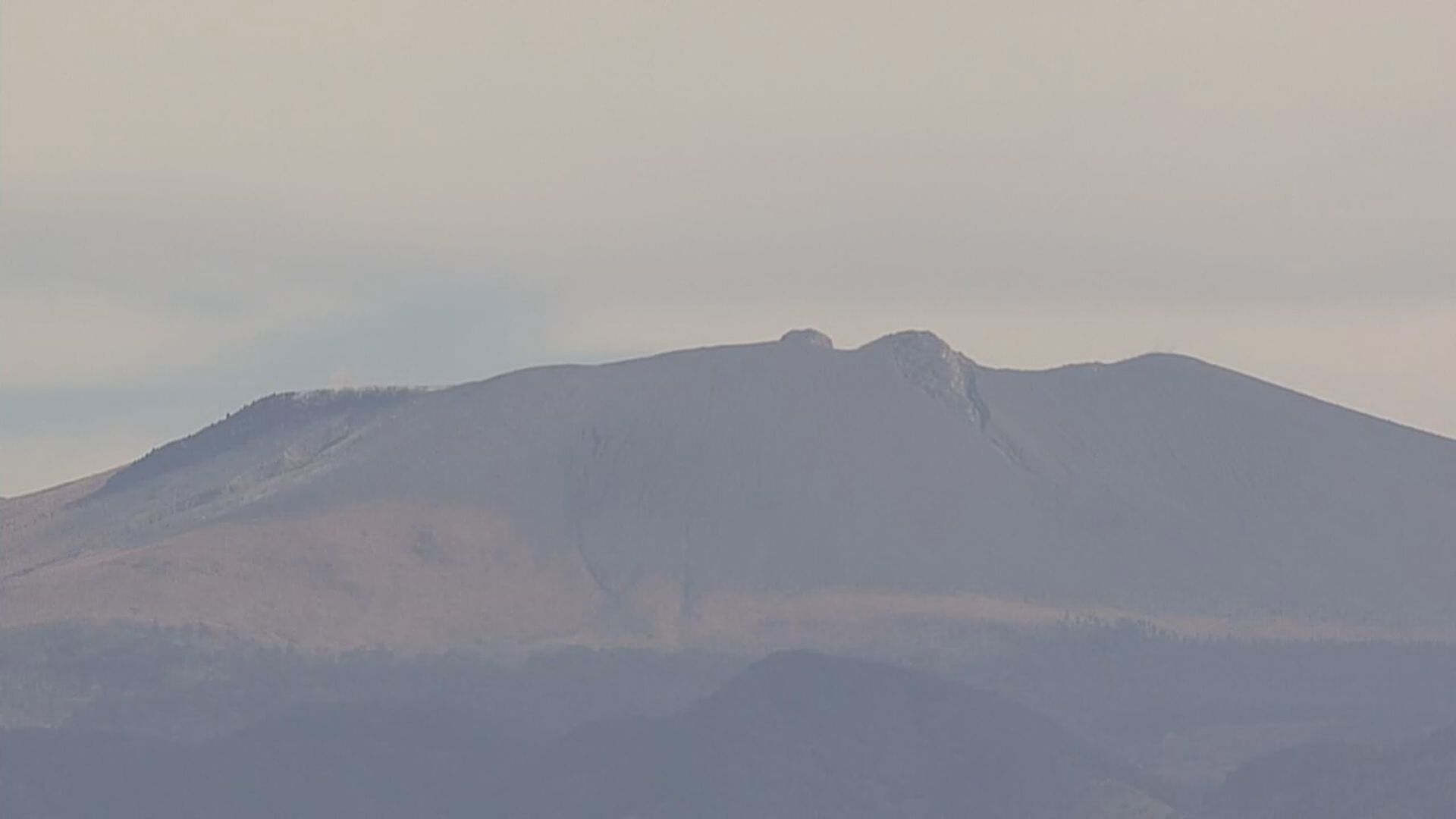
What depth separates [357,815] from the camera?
19875 cm

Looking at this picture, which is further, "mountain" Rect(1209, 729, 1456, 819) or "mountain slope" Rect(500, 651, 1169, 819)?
"mountain slope" Rect(500, 651, 1169, 819)

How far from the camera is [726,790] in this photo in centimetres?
19188

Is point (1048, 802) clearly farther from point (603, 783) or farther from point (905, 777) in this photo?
point (603, 783)

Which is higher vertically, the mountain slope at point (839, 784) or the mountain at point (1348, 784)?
the mountain slope at point (839, 784)

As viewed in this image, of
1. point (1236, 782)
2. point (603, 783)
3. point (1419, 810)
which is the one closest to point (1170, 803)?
point (1236, 782)

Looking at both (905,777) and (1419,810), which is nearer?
(1419,810)

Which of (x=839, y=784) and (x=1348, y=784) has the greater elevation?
(x=839, y=784)

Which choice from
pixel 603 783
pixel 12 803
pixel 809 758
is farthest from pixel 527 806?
pixel 12 803

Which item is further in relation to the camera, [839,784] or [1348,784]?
[839,784]

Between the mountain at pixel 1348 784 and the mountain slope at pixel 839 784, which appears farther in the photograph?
the mountain slope at pixel 839 784

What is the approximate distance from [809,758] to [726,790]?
7.21m

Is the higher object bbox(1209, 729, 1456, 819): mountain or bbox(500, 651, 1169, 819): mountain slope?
bbox(500, 651, 1169, 819): mountain slope

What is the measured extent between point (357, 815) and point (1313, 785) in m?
59.7

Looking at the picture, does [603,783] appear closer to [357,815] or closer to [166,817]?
[357,815]
